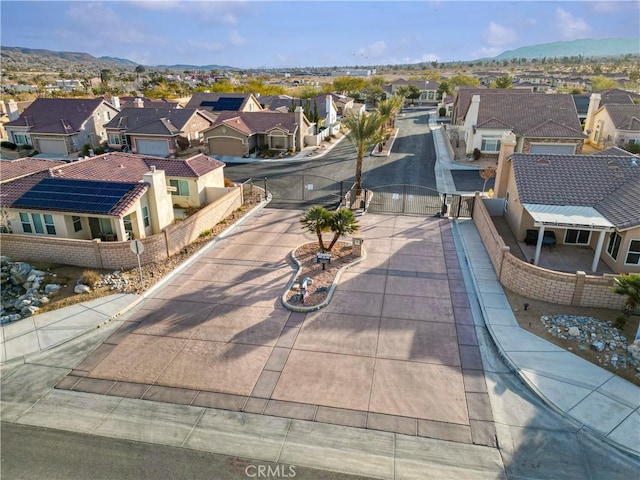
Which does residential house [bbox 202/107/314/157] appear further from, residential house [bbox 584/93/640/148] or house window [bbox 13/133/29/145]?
residential house [bbox 584/93/640/148]

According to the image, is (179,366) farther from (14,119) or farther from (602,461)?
(14,119)

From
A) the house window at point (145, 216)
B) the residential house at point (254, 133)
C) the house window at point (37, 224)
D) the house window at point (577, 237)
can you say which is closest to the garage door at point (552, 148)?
the house window at point (577, 237)

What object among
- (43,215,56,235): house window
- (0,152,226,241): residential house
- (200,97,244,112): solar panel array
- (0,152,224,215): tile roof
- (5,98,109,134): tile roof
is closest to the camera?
(0,152,226,241): residential house

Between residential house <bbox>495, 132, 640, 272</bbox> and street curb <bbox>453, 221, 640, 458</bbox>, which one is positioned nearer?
street curb <bbox>453, 221, 640, 458</bbox>

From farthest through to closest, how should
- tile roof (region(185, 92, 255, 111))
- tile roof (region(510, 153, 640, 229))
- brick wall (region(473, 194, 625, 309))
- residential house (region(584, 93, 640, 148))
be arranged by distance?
tile roof (region(185, 92, 255, 111)) < residential house (region(584, 93, 640, 148)) < tile roof (region(510, 153, 640, 229)) < brick wall (region(473, 194, 625, 309))

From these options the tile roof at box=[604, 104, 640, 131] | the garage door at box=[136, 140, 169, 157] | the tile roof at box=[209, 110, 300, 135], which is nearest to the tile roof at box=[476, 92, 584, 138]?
the tile roof at box=[604, 104, 640, 131]

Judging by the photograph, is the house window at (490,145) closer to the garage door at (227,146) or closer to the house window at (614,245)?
the garage door at (227,146)
